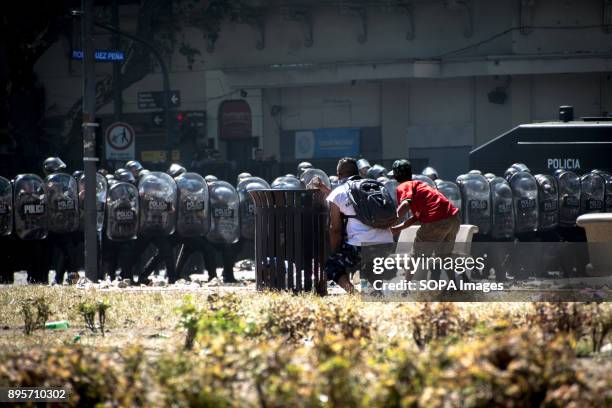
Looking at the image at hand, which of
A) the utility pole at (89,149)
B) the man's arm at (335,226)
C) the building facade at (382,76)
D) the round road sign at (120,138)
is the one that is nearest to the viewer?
the man's arm at (335,226)

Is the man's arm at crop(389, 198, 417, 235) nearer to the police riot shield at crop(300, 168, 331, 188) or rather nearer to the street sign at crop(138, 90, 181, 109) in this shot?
the police riot shield at crop(300, 168, 331, 188)

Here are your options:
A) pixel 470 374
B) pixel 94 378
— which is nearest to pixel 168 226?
pixel 94 378

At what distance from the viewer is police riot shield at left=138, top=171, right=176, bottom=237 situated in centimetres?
1955

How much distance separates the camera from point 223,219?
1998cm

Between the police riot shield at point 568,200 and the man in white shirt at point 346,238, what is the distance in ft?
27.3

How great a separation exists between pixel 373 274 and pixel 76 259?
33.4 feet

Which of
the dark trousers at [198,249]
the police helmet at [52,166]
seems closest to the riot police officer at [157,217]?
the dark trousers at [198,249]

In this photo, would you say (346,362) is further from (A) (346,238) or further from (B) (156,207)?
(B) (156,207)

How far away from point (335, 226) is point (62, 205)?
8.26 metres

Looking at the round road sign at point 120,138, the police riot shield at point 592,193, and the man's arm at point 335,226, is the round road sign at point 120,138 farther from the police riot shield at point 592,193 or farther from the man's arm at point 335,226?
the man's arm at point 335,226

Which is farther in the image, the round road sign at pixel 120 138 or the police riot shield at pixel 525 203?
the round road sign at pixel 120 138

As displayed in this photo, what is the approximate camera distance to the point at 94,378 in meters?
6.83

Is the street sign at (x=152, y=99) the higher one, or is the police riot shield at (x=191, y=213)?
the street sign at (x=152, y=99)

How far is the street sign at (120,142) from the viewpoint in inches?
883
